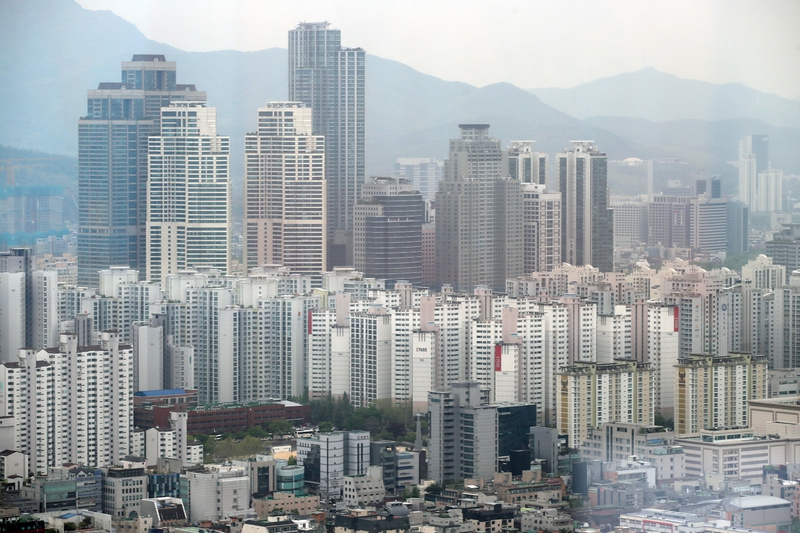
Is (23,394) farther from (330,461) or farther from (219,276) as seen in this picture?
(219,276)

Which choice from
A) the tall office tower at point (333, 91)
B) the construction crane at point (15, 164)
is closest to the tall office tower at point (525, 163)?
the tall office tower at point (333, 91)

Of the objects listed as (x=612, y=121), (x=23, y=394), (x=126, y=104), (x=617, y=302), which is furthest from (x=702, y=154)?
(x=23, y=394)

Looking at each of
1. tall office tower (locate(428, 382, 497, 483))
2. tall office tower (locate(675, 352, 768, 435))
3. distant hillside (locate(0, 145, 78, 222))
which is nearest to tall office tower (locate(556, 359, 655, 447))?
tall office tower (locate(675, 352, 768, 435))

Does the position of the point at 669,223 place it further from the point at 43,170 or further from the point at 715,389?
the point at 43,170

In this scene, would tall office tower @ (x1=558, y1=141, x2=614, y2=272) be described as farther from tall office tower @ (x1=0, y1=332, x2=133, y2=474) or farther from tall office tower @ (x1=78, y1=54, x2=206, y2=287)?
tall office tower @ (x1=0, y1=332, x2=133, y2=474)

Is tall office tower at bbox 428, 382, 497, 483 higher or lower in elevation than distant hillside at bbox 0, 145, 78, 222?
lower

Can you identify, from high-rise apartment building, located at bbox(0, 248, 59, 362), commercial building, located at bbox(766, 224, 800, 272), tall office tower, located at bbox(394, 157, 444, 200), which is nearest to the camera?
high-rise apartment building, located at bbox(0, 248, 59, 362)
